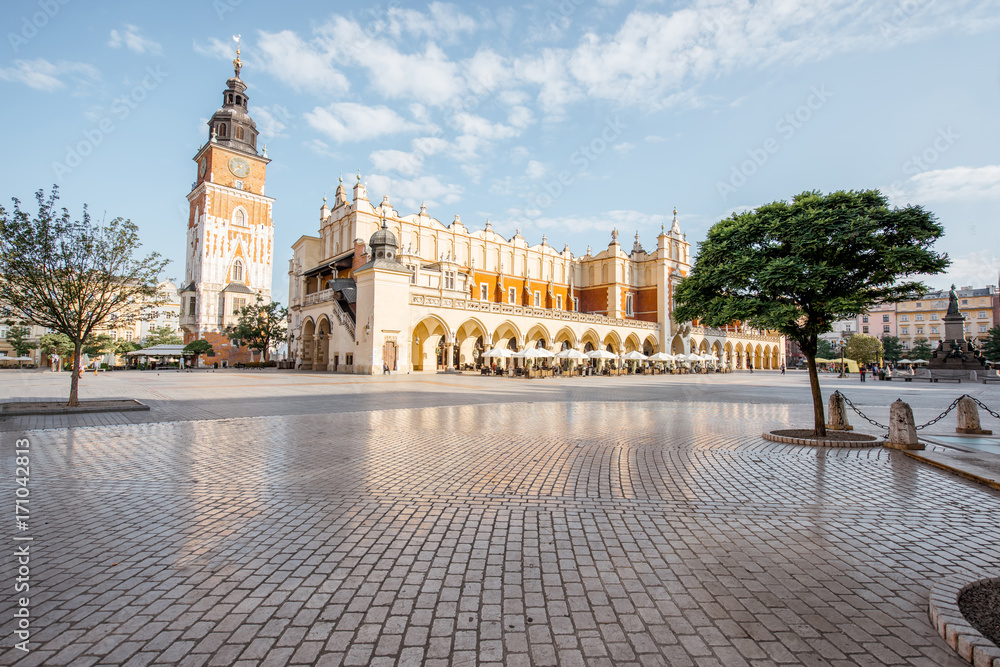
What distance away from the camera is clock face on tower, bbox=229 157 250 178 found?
187 feet

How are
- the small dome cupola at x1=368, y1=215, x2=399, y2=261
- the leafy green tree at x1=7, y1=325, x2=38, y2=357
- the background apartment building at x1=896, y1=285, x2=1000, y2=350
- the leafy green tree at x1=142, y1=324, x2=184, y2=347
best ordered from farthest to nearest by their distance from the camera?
1. the background apartment building at x1=896, y1=285, x2=1000, y2=350
2. the leafy green tree at x1=142, y1=324, x2=184, y2=347
3. the leafy green tree at x1=7, y1=325, x2=38, y2=357
4. the small dome cupola at x1=368, y1=215, x2=399, y2=261

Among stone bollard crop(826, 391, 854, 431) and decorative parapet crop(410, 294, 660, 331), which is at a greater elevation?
decorative parapet crop(410, 294, 660, 331)

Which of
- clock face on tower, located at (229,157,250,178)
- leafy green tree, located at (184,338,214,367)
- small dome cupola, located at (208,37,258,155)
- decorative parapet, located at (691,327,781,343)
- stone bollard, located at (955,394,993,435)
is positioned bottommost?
stone bollard, located at (955,394,993,435)

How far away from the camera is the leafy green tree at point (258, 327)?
46.2 metres

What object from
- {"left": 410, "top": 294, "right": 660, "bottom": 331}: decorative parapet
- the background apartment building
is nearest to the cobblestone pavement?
{"left": 410, "top": 294, "right": 660, "bottom": 331}: decorative parapet

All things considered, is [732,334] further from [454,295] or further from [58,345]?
[58,345]

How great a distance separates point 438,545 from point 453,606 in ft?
3.13

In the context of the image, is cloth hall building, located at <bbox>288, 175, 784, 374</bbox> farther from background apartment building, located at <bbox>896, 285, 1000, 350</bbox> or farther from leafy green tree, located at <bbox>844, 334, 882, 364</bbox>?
background apartment building, located at <bbox>896, 285, 1000, 350</bbox>

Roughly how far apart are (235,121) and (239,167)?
624cm

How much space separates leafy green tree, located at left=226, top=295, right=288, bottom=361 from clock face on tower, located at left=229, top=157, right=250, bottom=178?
20070mm

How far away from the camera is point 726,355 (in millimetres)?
66812

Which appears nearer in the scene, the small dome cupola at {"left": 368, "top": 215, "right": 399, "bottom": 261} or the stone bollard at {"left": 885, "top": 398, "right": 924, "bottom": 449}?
the stone bollard at {"left": 885, "top": 398, "right": 924, "bottom": 449}

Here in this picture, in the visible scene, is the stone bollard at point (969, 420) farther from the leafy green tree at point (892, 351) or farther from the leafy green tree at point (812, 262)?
the leafy green tree at point (892, 351)

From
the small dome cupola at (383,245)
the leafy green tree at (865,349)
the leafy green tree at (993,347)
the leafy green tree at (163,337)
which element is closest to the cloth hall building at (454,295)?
the small dome cupola at (383,245)
